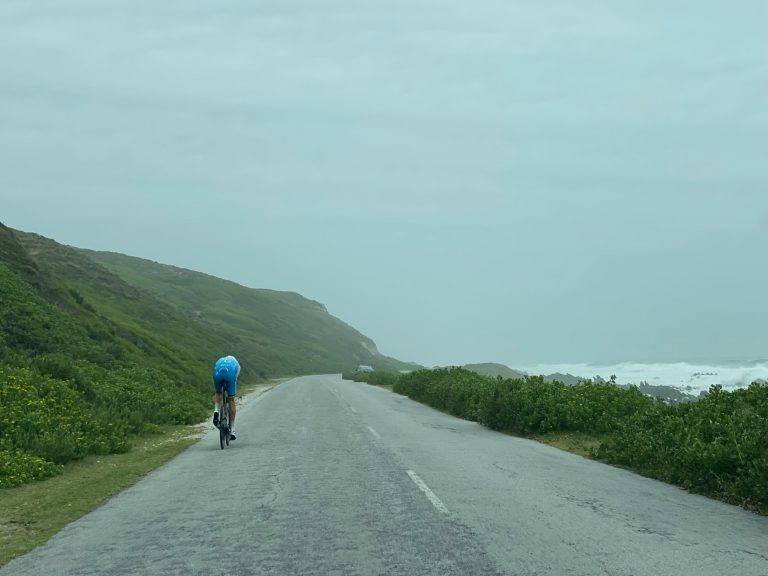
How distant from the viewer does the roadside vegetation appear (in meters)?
Result: 9.72

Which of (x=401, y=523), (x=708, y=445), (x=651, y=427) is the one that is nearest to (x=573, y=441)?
(x=651, y=427)

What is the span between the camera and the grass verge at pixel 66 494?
764 centimetres

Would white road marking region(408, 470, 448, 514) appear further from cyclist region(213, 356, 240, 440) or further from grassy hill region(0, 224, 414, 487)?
grassy hill region(0, 224, 414, 487)

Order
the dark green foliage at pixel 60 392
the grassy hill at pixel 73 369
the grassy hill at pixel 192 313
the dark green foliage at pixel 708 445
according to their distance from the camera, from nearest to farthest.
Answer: the dark green foliage at pixel 708 445 → the dark green foliage at pixel 60 392 → the grassy hill at pixel 73 369 → the grassy hill at pixel 192 313

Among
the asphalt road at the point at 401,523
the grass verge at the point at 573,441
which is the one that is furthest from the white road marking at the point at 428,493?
the grass verge at the point at 573,441

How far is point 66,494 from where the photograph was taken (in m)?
10.0

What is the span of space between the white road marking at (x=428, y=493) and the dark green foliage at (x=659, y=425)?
4.10m

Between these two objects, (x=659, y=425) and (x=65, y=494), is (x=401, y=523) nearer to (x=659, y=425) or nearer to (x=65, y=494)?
(x=65, y=494)

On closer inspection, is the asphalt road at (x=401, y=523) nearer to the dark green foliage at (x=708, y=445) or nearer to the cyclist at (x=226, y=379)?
the dark green foliage at (x=708, y=445)

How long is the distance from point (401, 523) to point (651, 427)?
830 centimetres

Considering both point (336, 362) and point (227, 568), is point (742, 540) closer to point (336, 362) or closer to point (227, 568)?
point (227, 568)

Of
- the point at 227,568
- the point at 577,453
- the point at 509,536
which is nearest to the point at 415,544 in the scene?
the point at 509,536

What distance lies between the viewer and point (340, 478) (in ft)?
34.8

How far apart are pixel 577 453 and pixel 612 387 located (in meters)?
4.80
